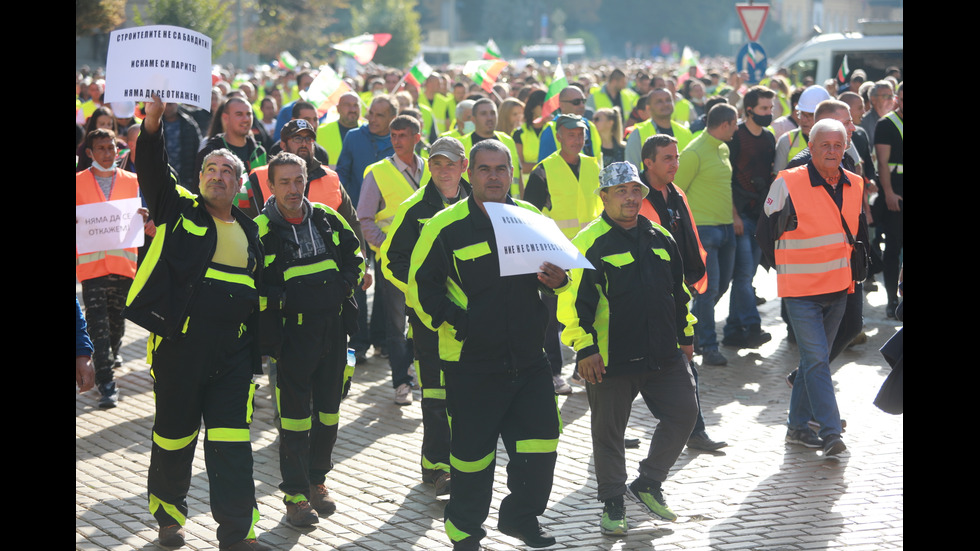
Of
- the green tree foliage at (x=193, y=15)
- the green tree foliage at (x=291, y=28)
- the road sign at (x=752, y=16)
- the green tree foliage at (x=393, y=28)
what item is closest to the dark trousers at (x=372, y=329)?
the road sign at (x=752, y=16)

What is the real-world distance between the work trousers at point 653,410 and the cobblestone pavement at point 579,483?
10.8 inches

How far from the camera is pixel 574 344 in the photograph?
5.92 metres

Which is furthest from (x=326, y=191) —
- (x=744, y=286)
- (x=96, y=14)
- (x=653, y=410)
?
(x=96, y=14)

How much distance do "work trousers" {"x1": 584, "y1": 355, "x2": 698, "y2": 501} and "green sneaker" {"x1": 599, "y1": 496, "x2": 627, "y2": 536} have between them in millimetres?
37

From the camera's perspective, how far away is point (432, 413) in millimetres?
6590

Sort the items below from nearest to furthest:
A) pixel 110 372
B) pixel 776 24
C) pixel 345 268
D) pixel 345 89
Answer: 1. pixel 345 268
2. pixel 110 372
3. pixel 345 89
4. pixel 776 24

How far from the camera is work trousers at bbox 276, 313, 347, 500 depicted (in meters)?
6.09

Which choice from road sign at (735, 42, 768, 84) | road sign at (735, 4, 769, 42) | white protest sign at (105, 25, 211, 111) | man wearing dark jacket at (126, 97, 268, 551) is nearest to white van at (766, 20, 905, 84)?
road sign at (735, 42, 768, 84)

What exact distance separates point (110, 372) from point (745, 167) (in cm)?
522

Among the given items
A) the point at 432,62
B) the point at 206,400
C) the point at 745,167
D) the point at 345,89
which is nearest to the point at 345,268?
the point at 206,400

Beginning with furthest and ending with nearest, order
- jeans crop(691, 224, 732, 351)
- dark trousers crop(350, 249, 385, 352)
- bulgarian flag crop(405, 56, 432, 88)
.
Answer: bulgarian flag crop(405, 56, 432, 88) → dark trousers crop(350, 249, 385, 352) → jeans crop(691, 224, 732, 351)

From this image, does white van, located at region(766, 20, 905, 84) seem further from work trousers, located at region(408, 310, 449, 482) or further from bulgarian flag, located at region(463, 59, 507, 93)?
work trousers, located at region(408, 310, 449, 482)

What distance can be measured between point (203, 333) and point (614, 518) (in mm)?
2177

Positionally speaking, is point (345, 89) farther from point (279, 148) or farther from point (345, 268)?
point (345, 268)
